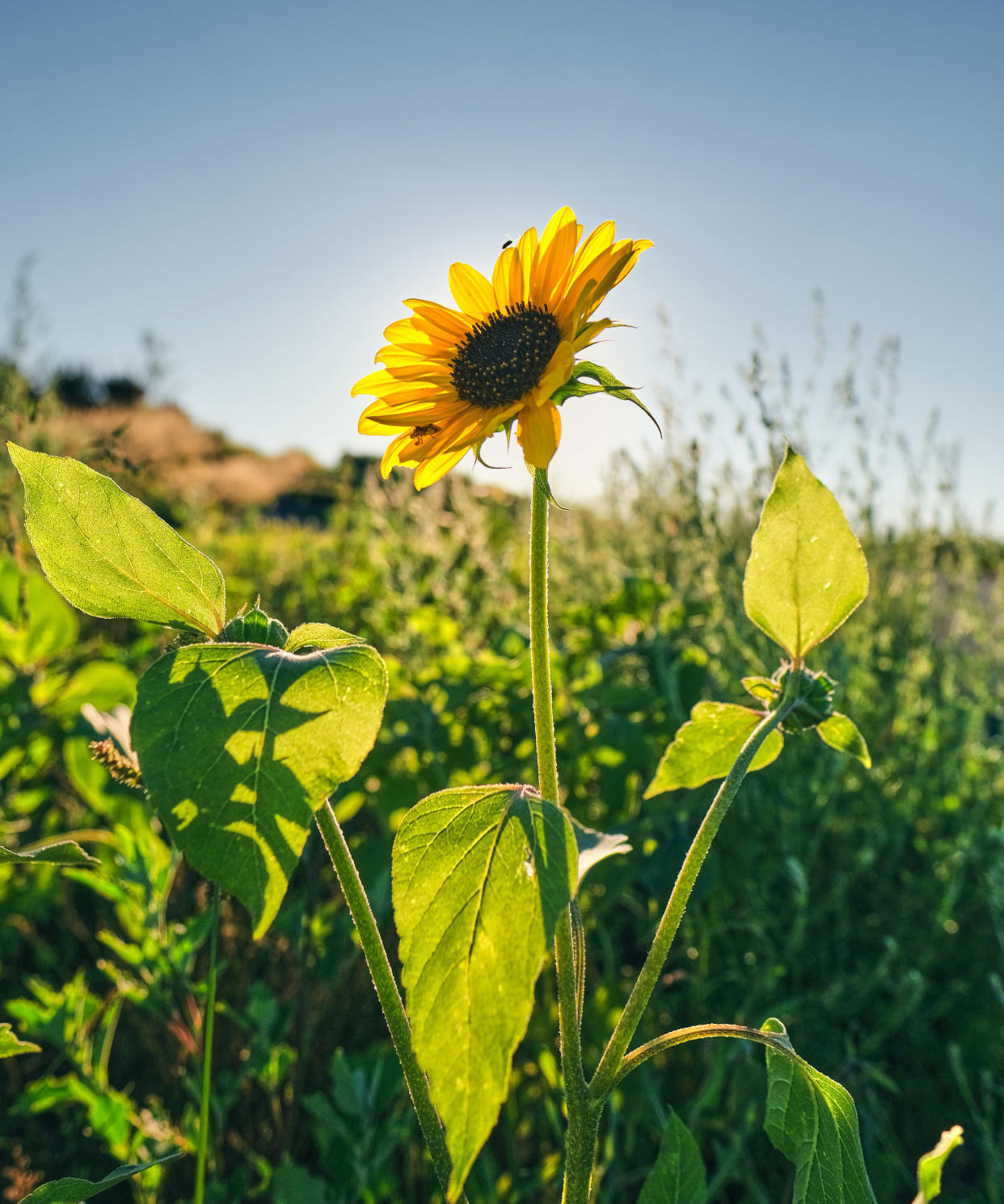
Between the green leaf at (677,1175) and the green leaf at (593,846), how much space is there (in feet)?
1.02

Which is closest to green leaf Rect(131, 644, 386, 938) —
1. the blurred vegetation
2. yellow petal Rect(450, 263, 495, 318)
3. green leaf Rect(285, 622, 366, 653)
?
green leaf Rect(285, 622, 366, 653)

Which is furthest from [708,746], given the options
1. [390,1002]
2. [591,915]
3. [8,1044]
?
[591,915]

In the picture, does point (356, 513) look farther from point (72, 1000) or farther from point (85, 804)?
point (72, 1000)

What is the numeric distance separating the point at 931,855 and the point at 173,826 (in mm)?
2000

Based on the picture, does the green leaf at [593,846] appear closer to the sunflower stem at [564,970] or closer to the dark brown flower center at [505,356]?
the sunflower stem at [564,970]

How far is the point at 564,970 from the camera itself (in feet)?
2.01

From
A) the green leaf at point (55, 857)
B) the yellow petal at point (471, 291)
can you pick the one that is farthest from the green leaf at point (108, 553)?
the yellow petal at point (471, 291)

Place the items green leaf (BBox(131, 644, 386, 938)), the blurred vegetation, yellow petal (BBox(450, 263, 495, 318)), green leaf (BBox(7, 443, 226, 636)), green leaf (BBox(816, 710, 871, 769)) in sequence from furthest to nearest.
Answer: the blurred vegetation, yellow petal (BBox(450, 263, 495, 318)), green leaf (BBox(816, 710, 871, 769)), green leaf (BBox(7, 443, 226, 636)), green leaf (BBox(131, 644, 386, 938))

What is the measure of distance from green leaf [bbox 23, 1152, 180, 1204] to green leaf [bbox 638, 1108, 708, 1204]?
424 millimetres

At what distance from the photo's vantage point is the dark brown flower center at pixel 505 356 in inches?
29.0

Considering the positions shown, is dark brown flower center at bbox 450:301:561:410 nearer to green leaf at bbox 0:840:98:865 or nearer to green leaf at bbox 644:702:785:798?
green leaf at bbox 644:702:785:798

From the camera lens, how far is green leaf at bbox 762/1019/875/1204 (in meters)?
0.56

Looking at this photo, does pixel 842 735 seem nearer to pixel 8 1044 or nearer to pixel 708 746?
pixel 708 746

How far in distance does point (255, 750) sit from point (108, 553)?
0.64ft
